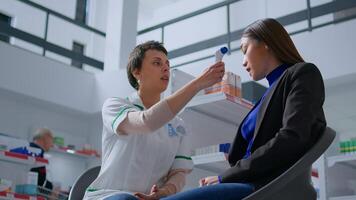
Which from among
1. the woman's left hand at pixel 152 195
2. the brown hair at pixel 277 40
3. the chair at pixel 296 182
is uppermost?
the brown hair at pixel 277 40

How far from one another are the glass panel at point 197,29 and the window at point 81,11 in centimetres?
181

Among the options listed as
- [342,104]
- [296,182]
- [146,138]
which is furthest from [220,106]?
[342,104]

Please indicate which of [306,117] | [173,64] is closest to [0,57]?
[173,64]

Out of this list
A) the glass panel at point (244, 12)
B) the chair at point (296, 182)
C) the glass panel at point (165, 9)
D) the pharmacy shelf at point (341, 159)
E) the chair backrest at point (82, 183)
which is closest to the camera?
the chair at point (296, 182)

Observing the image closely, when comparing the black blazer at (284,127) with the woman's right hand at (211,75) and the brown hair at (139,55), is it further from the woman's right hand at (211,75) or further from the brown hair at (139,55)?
the brown hair at (139,55)

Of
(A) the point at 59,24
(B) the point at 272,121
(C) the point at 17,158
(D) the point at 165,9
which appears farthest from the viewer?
(D) the point at 165,9

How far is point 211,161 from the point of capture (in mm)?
3035

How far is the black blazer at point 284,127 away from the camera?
117cm

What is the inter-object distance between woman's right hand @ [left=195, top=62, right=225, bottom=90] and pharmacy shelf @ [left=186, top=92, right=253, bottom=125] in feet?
5.35

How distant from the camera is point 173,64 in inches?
342

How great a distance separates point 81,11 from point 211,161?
7917 millimetres

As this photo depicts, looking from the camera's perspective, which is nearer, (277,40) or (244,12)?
(277,40)

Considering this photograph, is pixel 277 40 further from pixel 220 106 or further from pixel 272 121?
pixel 220 106

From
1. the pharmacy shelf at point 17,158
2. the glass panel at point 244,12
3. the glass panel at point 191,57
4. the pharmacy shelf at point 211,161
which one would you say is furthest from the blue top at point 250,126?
the glass panel at point 191,57
